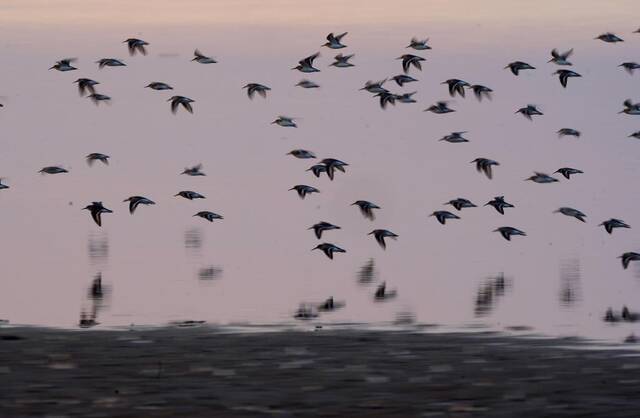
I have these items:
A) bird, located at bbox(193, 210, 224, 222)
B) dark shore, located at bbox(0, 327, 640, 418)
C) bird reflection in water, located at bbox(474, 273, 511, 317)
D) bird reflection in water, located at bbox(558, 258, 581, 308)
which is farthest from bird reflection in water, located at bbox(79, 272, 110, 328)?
bird, located at bbox(193, 210, 224, 222)

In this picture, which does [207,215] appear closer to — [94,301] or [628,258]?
[628,258]

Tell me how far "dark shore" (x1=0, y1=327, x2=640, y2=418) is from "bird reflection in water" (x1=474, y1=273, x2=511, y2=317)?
3974 millimetres

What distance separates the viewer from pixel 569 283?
37156 mm

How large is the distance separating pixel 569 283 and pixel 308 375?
14.9 meters

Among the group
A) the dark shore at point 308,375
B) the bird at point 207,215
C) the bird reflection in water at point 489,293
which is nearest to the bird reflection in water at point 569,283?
the bird reflection in water at point 489,293

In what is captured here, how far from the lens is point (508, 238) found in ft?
151

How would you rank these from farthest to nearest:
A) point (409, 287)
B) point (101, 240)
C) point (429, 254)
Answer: point (101, 240)
point (429, 254)
point (409, 287)

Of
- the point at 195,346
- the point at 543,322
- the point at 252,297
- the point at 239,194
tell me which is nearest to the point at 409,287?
the point at 252,297

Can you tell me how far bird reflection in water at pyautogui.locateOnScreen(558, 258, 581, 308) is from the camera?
3350cm

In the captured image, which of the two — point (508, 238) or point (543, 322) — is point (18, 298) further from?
point (508, 238)

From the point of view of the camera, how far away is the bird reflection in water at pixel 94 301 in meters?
29.6

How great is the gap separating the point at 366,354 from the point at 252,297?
8872mm

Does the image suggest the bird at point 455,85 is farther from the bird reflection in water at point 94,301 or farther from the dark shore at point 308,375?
the dark shore at point 308,375

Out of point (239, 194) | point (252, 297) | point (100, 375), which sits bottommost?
point (100, 375)
